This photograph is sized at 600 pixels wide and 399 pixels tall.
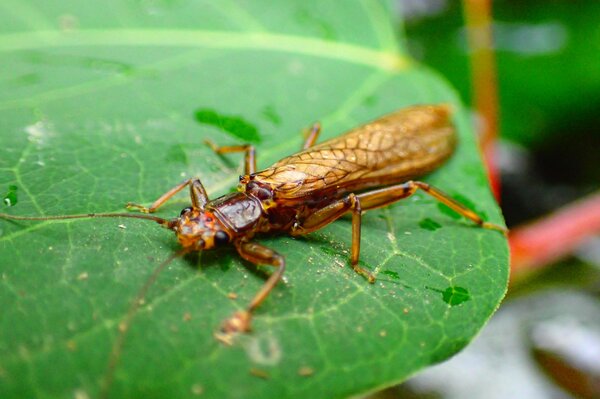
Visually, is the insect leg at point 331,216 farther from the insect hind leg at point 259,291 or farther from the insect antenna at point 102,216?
the insect antenna at point 102,216

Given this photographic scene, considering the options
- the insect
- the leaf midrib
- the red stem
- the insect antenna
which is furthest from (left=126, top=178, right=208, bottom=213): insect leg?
the red stem

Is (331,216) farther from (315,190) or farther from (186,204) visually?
(186,204)

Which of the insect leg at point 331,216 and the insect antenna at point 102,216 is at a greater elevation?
the insect antenna at point 102,216

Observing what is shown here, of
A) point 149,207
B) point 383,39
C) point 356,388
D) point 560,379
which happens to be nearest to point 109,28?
point 149,207

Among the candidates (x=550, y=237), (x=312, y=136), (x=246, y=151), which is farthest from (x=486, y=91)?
(x=246, y=151)

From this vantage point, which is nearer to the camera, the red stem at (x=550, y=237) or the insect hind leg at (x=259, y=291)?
the insect hind leg at (x=259, y=291)

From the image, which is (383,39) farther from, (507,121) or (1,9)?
(1,9)

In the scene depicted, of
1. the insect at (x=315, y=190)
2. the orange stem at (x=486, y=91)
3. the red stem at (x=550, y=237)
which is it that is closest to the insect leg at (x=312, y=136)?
the insect at (x=315, y=190)
